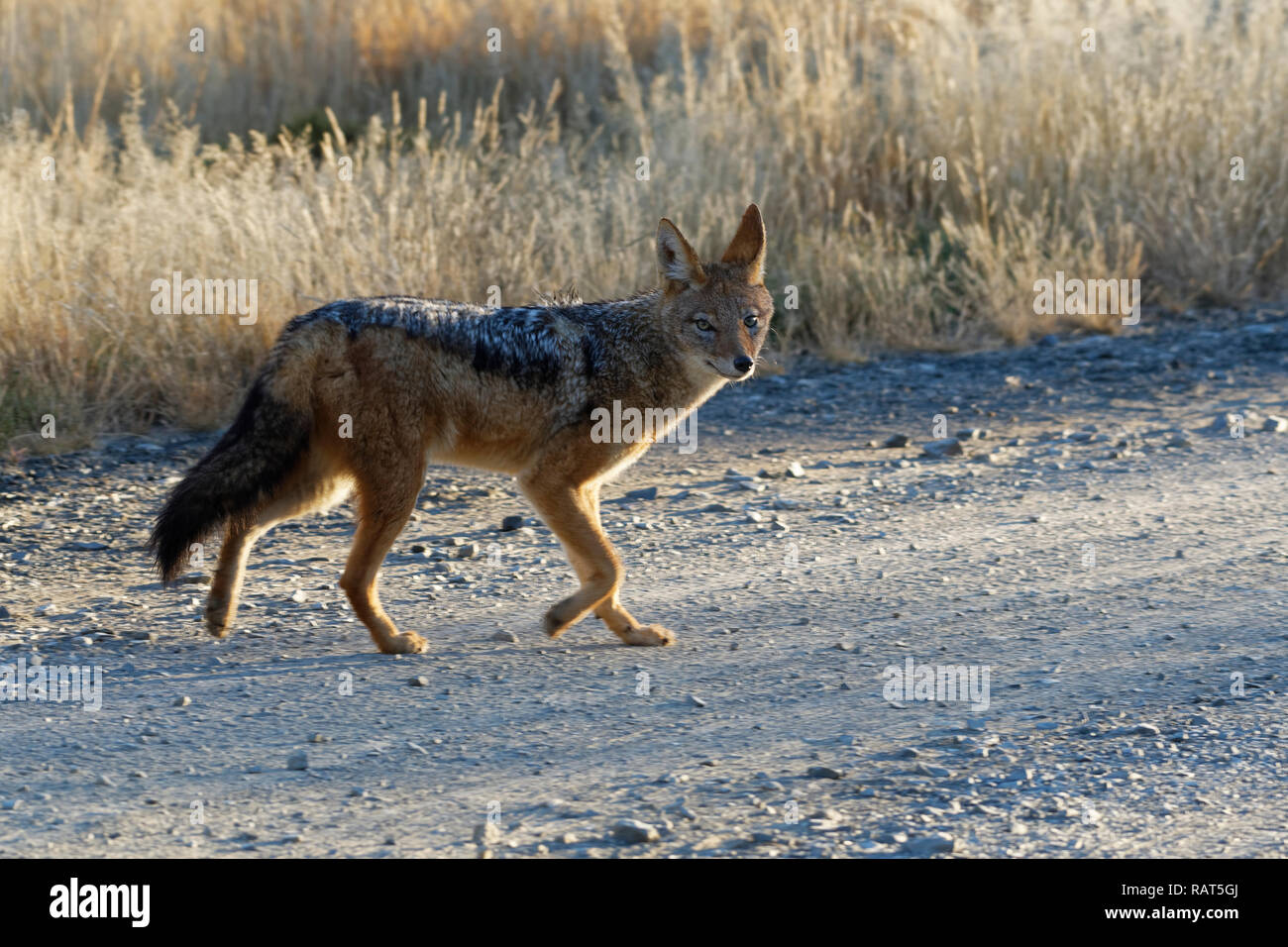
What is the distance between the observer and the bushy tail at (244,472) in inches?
202

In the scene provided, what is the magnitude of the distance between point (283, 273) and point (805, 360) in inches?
135

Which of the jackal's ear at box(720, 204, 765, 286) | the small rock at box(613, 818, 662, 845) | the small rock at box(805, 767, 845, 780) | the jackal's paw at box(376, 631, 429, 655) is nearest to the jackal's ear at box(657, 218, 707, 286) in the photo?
the jackal's ear at box(720, 204, 765, 286)

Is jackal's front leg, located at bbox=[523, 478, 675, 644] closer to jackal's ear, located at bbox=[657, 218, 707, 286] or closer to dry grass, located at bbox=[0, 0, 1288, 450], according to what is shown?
jackal's ear, located at bbox=[657, 218, 707, 286]

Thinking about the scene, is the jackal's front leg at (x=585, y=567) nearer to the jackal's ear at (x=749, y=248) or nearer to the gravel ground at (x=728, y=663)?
the gravel ground at (x=728, y=663)

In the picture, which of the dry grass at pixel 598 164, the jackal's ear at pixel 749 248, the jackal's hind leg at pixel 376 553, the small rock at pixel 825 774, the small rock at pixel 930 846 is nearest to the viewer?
the small rock at pixel 930 846

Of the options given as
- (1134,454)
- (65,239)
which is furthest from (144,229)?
(1134,454)

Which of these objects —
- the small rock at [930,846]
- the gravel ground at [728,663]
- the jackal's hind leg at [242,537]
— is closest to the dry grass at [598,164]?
the gravel ground at [728,663]

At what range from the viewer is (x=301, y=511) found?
5.50 m

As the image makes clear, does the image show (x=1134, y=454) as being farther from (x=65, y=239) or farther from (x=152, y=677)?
(x=65, y=239)

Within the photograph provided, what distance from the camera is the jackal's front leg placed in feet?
17.7

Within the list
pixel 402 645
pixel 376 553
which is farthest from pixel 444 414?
pixel 402 645

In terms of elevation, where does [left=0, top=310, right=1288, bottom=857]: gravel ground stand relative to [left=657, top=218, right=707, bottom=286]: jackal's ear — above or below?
below

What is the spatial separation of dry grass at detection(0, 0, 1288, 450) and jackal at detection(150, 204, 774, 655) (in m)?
3.01

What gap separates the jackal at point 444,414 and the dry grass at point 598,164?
301cm
